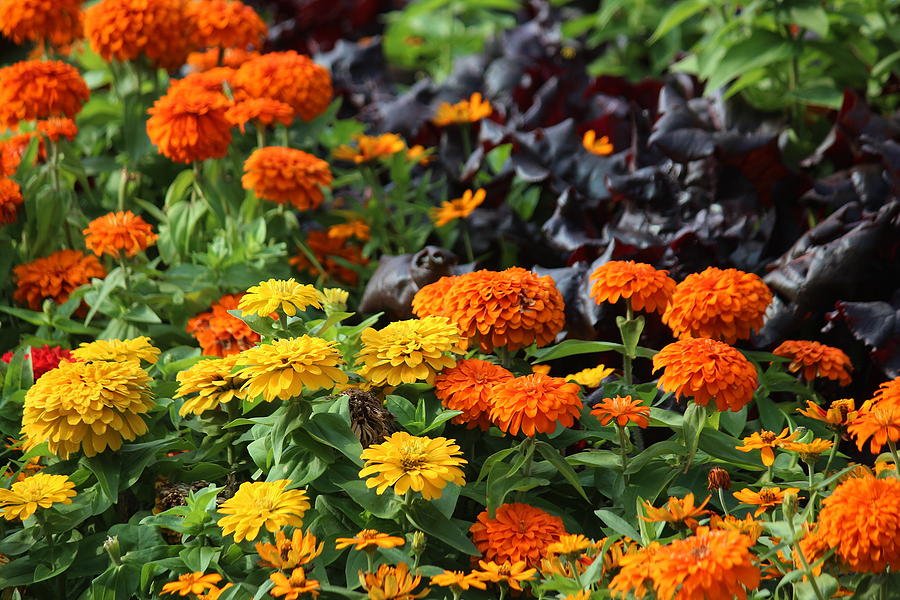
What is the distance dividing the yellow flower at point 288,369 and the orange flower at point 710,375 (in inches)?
21.4

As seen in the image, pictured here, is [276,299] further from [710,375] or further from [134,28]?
[134,28]

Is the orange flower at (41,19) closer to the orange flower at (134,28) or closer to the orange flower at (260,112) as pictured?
the orange flower at (134,28)

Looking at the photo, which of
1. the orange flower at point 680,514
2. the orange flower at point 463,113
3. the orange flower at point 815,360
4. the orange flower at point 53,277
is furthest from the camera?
the orange flower at point 463,113

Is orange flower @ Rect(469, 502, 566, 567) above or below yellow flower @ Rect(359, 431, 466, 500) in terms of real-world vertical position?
below

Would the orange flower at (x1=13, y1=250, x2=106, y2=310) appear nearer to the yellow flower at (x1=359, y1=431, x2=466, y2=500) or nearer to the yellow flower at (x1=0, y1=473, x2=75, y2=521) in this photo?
the yellow flower at (x1=0, y1=473, x2=75, y2=521)

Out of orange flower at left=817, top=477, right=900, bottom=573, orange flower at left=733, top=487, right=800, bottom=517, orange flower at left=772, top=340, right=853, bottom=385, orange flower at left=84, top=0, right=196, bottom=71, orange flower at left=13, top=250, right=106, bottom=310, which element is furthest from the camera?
orange flower at left=84, top=0, right=196, bottom=71

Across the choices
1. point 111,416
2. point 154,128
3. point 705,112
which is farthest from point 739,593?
point 705,112

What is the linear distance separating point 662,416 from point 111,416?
0.94 metres

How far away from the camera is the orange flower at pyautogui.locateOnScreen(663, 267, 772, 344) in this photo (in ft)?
5.84

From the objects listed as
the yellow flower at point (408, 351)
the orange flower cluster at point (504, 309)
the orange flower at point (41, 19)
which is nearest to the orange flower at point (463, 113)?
the orange flower at point (41, 19)

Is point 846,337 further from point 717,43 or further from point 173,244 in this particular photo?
point 173,244

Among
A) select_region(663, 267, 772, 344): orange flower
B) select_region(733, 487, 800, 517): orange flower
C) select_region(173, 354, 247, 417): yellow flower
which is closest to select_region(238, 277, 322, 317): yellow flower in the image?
select_region(173, 354, 247, 417): yellow flower

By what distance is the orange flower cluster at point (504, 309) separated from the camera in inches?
68.6

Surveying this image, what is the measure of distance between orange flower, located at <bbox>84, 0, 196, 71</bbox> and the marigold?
1.20 m
